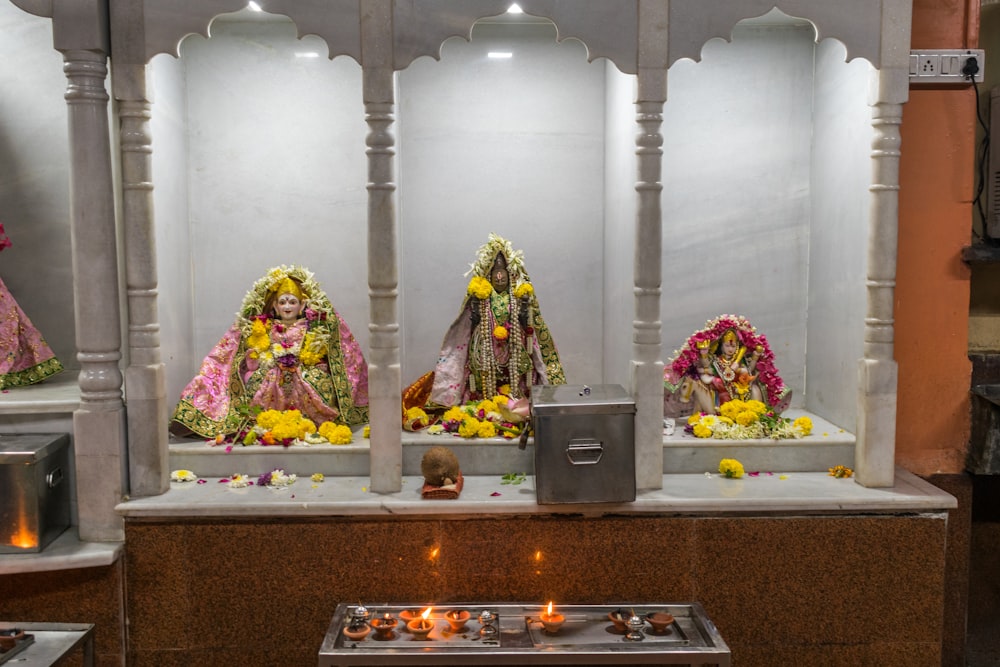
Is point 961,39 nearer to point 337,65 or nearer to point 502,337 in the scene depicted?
point 502,337

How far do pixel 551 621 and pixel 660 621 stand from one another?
512 mm

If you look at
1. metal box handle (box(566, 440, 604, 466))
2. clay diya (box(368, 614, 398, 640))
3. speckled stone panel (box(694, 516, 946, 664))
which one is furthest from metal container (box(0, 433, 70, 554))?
speckled stone panel (box(694, 516, 946, 664))

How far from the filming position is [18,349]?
5.73 metres

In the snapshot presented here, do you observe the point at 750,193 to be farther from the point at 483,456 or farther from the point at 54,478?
the point at 54,478

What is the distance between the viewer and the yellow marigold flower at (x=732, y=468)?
542cm

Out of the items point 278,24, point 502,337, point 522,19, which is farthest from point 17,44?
point 502,337

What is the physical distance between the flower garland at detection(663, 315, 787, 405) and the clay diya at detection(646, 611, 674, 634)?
6.78 ft

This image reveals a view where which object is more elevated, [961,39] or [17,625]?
[961,39]

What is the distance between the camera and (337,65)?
21.6 ft

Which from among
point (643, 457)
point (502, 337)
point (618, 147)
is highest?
point (618, 147)

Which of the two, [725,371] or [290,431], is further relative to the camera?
[725,371]

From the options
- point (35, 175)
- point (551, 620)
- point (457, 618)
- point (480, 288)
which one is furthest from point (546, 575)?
point (35, 175)

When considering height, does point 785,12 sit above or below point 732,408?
above

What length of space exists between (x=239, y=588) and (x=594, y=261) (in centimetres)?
343
